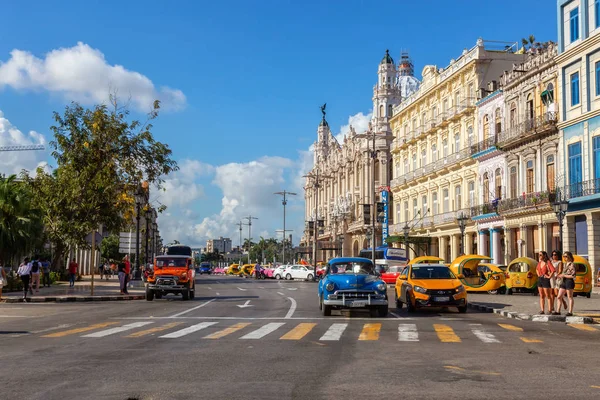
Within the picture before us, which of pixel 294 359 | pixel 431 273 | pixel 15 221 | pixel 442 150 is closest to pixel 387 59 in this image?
pixel 442 150

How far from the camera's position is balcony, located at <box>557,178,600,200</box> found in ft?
122

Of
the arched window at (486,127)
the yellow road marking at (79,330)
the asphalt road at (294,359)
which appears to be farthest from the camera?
the arched window at (486,127)

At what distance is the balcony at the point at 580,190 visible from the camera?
3719 cm

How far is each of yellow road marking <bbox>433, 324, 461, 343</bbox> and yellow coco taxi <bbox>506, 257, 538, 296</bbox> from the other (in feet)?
60.2

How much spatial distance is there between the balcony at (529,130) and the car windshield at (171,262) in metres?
23.8

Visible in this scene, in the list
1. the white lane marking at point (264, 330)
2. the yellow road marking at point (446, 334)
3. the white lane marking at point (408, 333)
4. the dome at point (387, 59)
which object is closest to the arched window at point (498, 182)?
the yellow road marking at point (446, 334)

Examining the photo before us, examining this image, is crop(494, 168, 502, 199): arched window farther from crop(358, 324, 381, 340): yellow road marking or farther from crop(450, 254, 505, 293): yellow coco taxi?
crop(358, 324, 381, 340): yellow road marking

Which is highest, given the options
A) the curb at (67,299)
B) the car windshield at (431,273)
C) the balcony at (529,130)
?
the balcony at (529,130)

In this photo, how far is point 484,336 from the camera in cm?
1512

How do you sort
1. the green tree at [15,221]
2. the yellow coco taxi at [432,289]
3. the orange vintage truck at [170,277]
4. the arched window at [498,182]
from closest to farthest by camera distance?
the yellow coco taxi at [432,289] → the orange vintage truck at [170,277] → the green tree at [15,221] → the arched window at [498,182]

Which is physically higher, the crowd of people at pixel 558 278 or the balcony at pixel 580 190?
the balcony at pixel 580 190

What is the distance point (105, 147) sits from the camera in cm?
4184

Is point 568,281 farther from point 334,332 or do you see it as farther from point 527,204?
point 527,204

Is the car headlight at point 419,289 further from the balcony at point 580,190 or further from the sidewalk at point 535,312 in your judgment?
the balcony at point 580,190
